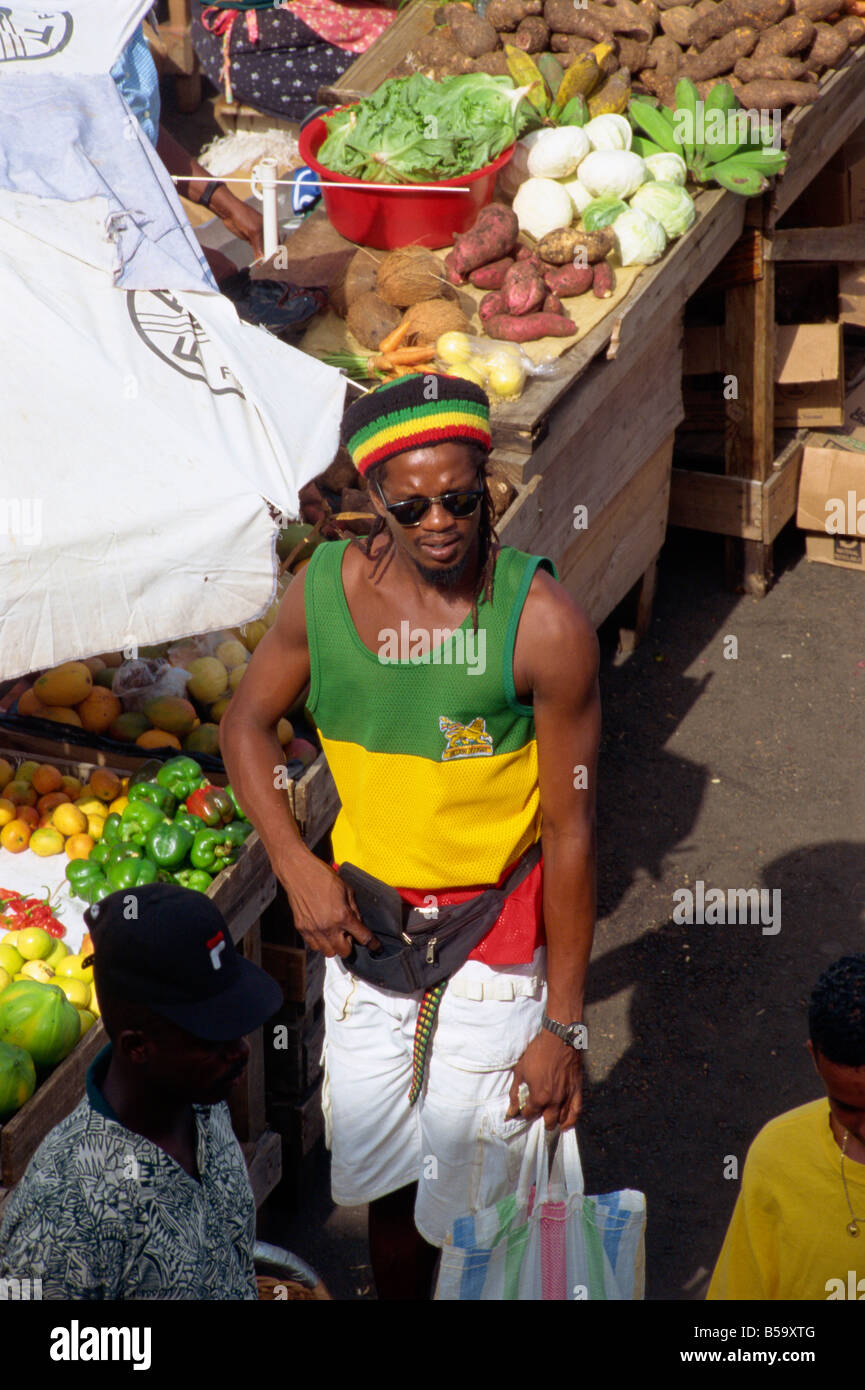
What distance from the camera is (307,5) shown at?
8938 mm

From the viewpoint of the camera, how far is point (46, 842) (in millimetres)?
4141

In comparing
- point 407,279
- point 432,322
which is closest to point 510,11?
point 407,279

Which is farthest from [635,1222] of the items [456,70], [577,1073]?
[456,70]

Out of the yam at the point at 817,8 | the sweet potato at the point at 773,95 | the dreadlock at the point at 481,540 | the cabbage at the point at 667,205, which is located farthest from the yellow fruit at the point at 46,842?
the yam at the point at 817,8

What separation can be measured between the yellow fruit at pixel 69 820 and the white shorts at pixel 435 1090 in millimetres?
1336

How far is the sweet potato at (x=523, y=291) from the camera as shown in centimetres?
553

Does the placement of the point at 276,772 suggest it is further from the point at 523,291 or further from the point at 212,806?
the point at 523,291

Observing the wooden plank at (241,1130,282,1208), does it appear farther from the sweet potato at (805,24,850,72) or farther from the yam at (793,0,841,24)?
the yam at (793,0,841,24)

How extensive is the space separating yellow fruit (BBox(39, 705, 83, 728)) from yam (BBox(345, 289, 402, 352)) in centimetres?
204

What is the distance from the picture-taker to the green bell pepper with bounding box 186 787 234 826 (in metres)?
4.01

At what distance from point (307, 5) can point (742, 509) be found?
4627mm

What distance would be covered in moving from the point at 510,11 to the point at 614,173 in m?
1.37

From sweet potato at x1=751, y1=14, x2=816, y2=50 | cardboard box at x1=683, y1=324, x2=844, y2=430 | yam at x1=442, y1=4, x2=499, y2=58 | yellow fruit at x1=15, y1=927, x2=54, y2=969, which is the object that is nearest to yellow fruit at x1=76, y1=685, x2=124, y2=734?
yellow fruit at x1=15, y1=927, x2=54, y2=969

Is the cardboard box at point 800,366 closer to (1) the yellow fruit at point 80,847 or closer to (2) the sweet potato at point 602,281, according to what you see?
(2) the sweet potato at point 602,281
